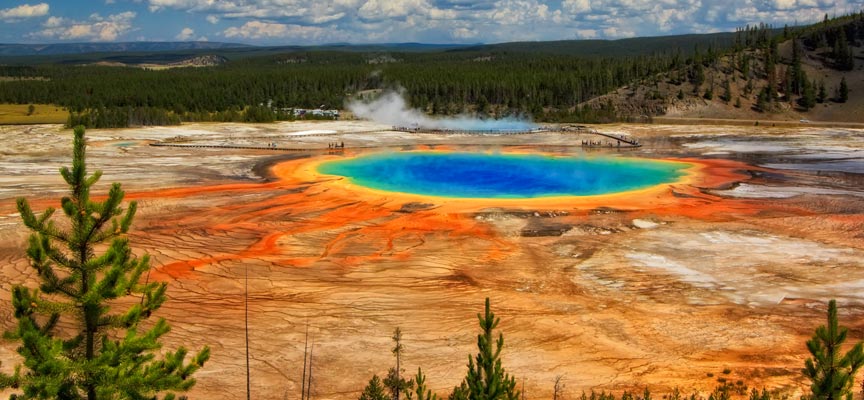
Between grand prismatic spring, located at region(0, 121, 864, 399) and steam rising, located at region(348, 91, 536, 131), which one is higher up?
steam rising, located at region(348, 91, 536, 131)

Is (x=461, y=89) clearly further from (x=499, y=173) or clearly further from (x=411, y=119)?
(x=499, y=173)

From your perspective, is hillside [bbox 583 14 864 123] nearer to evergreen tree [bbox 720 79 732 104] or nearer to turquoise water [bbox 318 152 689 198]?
evergreen tree [bbox 720 79 732 104]

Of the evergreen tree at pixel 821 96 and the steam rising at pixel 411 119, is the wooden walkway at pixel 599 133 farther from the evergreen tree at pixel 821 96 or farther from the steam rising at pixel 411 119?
the evergreen tree at pixel 821 96

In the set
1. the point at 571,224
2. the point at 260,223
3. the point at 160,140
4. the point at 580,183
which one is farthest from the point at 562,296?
the point at 160,140

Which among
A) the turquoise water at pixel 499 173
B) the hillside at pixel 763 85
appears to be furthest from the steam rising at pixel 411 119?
the turquoise water at pixel 499 173

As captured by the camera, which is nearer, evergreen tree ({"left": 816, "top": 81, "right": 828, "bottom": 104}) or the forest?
evergreen tree ({"left": 816, "top": 81, "right": 828, "bottom": 104})

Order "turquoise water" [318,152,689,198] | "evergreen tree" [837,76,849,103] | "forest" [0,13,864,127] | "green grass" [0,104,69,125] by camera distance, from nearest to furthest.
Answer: "turquoise water" [318,152,689,198] < "green grass" [0,104,69,125] < "evergreen tree" [837,76,849,103] < "forest" [0,13,864,127]

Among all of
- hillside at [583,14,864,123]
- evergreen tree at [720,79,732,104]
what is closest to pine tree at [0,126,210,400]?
hillside at [583,14,864,123]
